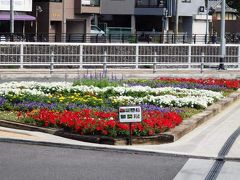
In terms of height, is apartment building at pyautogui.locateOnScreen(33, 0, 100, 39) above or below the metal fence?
above

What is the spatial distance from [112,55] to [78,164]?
24443 millimetres

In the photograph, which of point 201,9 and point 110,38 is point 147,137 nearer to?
point 110,38

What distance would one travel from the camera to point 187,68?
1534 inches

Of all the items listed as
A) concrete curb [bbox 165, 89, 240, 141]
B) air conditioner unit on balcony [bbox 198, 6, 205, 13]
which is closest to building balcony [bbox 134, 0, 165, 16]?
air conditioner unit on balcony [bbox 198, 6, 205, 13]

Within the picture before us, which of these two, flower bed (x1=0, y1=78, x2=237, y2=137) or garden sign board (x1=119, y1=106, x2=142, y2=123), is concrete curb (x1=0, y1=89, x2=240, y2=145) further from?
garden sign board (x1=119, y1=106, x2=142, y2=123)

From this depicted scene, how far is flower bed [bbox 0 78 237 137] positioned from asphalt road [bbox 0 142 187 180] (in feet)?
4.45

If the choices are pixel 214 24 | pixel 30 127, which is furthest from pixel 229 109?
pixel 214 24

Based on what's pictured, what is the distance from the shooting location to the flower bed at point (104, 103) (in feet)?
48.0

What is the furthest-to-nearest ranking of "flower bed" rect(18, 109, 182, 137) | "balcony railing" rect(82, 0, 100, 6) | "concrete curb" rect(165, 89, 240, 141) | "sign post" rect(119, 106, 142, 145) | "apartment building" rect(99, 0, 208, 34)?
"apartment building" rect(99, 0, 208, 34) → "balcony railing" rect(82, 0, 100, 6) → "concrete curb" rect(165, 89, 240, 141) → "flower bed" rect(18, 109, 182, 137) → "sign post" rect(119, 106, 142, 145)

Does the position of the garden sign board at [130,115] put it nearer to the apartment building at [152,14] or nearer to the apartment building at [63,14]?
the apartment building at [63,14]

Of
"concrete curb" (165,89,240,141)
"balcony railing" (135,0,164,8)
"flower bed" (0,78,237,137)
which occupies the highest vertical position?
"balcony railing" (135,0,164,8)

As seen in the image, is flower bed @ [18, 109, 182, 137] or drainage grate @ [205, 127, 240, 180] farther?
flower bed @ [18, 109, 182, 137]

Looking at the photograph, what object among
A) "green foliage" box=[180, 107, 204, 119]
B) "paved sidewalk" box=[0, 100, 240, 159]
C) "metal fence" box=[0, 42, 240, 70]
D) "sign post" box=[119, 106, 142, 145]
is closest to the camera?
"paved sidewalk" box=[0, 100, 240, 159]

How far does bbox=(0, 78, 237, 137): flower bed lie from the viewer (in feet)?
48.0
